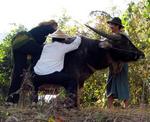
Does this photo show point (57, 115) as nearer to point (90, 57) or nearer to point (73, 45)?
point (73, 45)

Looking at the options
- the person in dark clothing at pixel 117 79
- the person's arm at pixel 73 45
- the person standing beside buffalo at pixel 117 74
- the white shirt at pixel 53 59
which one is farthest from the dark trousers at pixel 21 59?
the person in dark clothing at pixel 117 79

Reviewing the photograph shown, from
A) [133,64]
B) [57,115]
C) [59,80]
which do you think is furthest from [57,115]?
[133,64]

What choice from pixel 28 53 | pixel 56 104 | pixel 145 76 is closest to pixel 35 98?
pixel 56 104

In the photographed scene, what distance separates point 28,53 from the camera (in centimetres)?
657

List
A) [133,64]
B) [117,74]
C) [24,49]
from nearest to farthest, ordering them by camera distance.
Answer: [24,49] < [117,74] < [133,64]

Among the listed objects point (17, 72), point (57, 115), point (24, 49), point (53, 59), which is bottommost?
point (57, 115)

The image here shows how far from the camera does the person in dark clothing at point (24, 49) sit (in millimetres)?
6535

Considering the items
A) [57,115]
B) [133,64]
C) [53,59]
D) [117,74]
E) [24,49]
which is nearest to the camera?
[57,115]

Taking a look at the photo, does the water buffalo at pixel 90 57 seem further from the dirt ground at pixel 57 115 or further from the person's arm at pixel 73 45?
the dirt ground at pixel 57 115

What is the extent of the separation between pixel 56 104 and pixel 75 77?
7.04 ft

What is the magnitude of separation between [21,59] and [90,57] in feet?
3.05

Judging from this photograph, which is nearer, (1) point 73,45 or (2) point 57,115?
(2) point 57,115

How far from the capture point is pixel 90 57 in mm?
6645

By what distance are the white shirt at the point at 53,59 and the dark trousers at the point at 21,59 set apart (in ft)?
0.44
